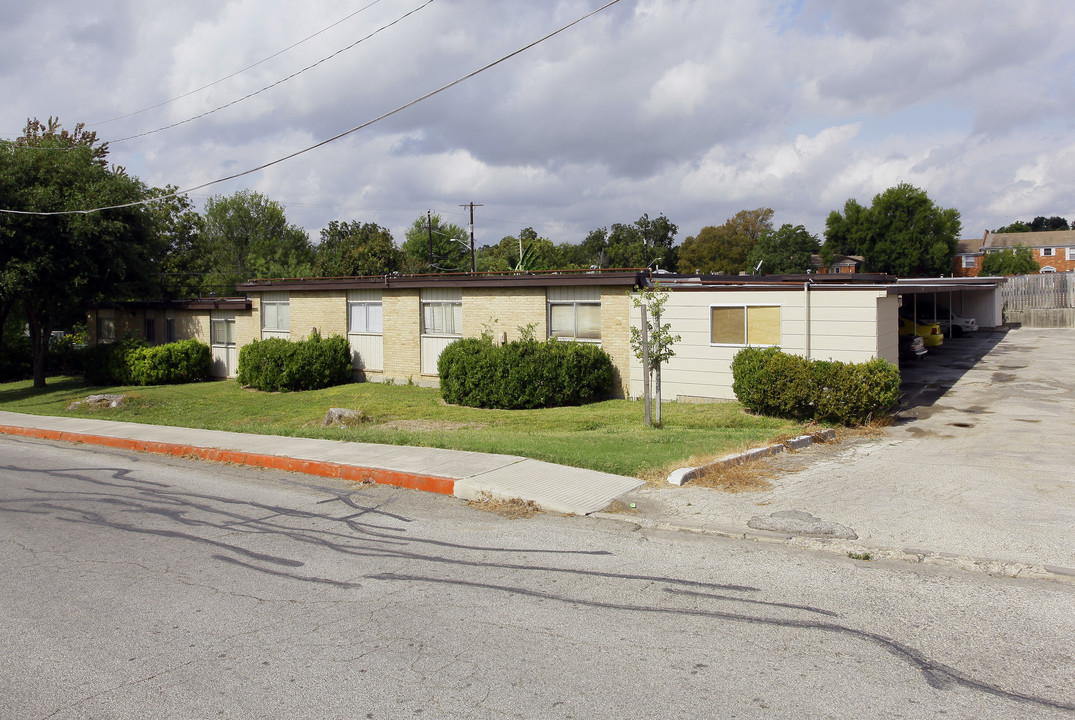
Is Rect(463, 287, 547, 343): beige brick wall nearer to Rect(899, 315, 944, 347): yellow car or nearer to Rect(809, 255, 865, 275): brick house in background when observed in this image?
Rect(899, 315, 944, 347): yellow car

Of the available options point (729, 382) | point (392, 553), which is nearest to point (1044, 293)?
point (729, 382)

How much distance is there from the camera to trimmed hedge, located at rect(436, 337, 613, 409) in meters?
18.0

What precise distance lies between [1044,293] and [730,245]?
139 ft

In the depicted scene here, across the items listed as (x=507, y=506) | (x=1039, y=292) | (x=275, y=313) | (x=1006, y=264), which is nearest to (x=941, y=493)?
(x=507, y=506)

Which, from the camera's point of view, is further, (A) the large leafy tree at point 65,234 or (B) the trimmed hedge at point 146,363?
(B) the trimmed hedge at point 146,363

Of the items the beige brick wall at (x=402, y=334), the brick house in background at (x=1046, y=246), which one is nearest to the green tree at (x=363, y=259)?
the beige brick wall at (x=402, y=334)

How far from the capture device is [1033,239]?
95938mm

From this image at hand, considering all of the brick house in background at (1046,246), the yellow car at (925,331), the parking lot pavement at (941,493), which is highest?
the brick house in background at (1046,246)

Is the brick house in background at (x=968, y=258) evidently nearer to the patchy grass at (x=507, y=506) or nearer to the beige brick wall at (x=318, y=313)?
the beige brick wall at (x=318, y=313)

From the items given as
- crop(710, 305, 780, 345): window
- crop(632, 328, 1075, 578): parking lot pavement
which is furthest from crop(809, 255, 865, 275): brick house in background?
crop(632, 328, 1075, 578): parking lot pavement

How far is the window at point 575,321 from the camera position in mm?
19453

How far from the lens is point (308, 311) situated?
25.5m

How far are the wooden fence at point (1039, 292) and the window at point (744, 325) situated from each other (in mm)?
37812

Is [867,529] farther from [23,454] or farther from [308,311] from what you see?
[308,311]
